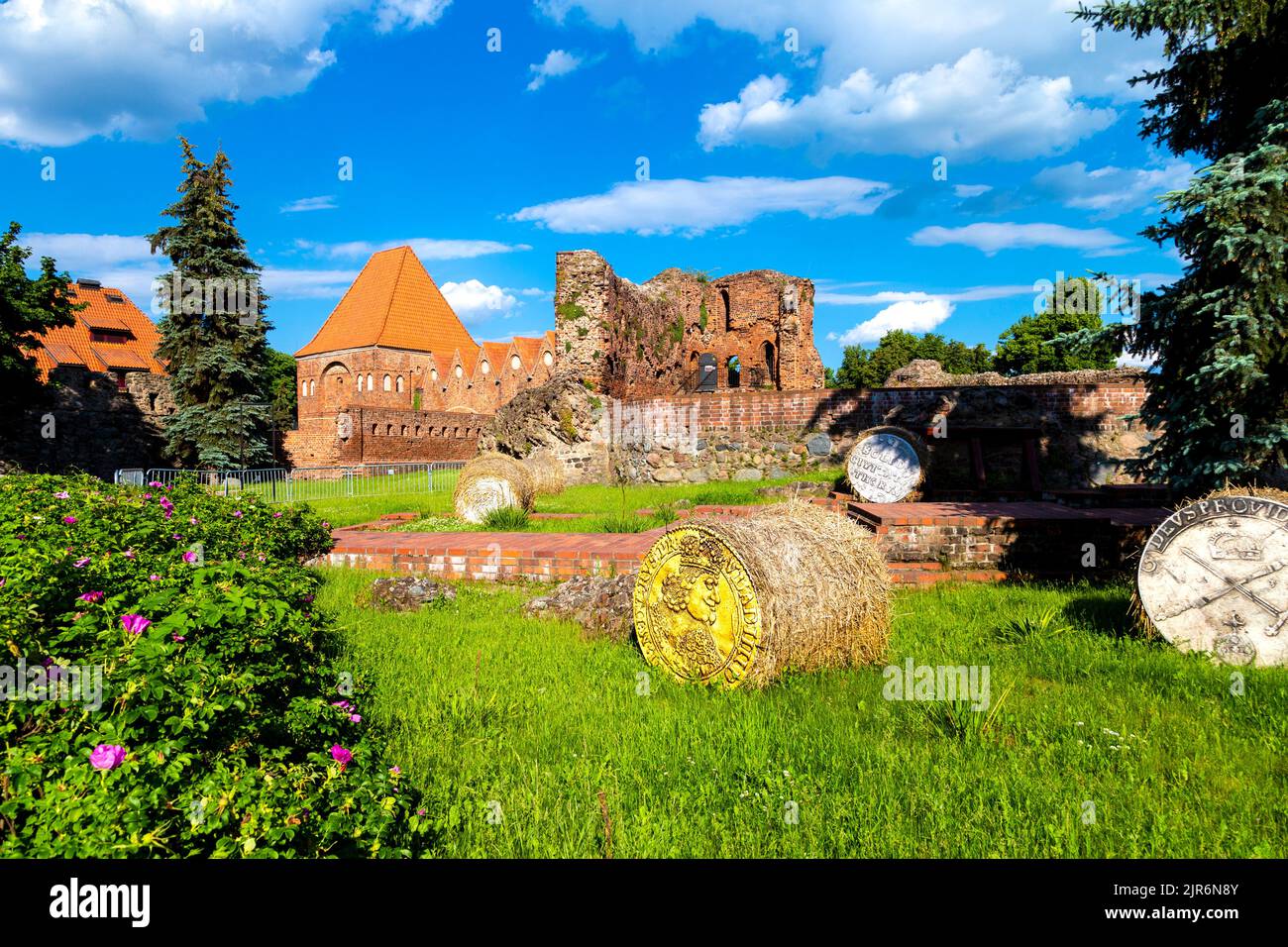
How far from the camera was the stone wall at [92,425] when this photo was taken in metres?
25.7

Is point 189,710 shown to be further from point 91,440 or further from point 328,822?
point 91,440

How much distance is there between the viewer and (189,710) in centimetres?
228

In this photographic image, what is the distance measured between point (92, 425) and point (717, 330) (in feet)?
88.6

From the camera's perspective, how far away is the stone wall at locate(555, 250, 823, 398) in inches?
901

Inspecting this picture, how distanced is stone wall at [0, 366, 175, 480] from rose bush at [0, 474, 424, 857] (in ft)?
94.1

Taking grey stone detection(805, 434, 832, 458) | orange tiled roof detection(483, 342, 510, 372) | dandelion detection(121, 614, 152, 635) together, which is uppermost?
orange tiled roof detection(483, 342, 510, 372)

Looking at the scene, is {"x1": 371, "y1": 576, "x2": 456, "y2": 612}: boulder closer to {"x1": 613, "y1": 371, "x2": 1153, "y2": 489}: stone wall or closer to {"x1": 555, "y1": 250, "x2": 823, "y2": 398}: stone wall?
{"x1": 613, "y1": 371, "x2": 1153, "y2": 489}: stone wall

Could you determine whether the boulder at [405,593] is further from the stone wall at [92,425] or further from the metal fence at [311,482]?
the stone wall at [92,425]

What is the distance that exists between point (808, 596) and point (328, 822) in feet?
10.2

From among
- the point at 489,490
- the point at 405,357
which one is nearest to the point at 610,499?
the point at 489,490

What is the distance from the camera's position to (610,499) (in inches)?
533

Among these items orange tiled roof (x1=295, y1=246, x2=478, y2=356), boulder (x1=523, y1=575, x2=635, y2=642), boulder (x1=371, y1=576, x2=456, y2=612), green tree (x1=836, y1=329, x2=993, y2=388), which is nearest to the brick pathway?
boulder (x1=523, y1=575, x2=635, y2=642)

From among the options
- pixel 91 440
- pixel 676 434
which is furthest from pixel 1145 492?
pixel 91 440

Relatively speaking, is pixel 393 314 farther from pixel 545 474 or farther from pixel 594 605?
pixel 594 605
